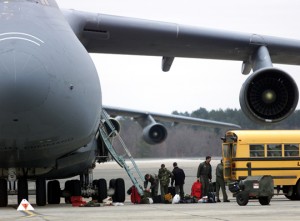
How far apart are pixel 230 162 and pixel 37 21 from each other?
31.1 feet

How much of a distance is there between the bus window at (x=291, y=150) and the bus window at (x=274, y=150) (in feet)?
0.49

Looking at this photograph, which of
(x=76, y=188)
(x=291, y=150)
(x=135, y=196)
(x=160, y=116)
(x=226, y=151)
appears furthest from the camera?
(x=160, y=116)

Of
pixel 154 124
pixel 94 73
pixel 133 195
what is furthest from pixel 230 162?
pixel 154 124

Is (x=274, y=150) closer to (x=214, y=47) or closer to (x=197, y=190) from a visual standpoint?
(x=197, y=190)

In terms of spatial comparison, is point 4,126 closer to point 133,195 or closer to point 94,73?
point 94,73

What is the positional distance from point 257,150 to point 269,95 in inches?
249

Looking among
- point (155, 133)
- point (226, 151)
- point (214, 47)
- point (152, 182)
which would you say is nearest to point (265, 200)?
point (214, 47)

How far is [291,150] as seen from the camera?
75.5ft

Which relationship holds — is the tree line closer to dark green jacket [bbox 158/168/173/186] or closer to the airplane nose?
dark green jacket [bbox 158/168/173/186]

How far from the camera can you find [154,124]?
36.0m

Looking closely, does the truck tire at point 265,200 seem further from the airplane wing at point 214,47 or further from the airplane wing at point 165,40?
the airplane wing at point 165,40

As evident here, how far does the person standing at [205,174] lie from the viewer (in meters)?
23.4

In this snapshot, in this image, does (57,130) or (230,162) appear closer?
(57,130)

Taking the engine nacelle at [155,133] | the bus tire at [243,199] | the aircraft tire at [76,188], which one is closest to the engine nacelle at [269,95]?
the bus tire at [243,199]
